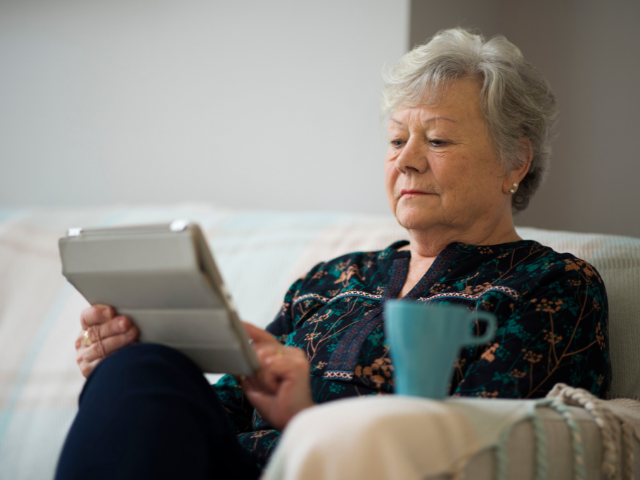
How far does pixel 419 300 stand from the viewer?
1117mm

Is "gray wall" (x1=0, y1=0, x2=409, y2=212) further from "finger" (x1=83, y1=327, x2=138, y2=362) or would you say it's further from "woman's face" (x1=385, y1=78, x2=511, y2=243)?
"finger" (x1=83, y1=327, x2=138, y2=362)

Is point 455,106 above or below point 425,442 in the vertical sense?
above

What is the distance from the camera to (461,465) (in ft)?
2.01

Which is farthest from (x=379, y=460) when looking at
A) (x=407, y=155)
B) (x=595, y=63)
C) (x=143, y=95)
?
(x=143, y=95)

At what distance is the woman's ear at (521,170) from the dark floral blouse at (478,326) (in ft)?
0.44

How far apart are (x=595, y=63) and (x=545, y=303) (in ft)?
3.48

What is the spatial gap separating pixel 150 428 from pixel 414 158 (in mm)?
751

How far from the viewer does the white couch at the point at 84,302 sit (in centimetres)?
122

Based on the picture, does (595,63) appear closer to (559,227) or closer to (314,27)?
(559,227)

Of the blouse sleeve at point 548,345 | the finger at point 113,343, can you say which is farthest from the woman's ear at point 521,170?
the finger at point 113,343

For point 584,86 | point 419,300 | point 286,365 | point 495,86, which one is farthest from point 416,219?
point 584,86

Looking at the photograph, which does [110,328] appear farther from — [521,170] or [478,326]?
[521,170]

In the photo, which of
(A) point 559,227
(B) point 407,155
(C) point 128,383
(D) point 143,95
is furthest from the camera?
(D) point 143,95

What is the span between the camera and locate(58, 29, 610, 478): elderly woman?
701 millimetres
